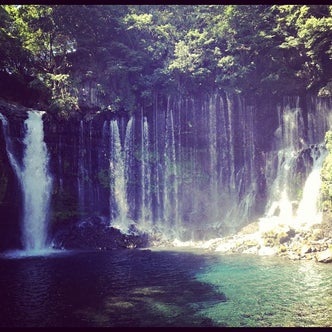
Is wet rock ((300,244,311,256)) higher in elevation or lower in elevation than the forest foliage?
lower

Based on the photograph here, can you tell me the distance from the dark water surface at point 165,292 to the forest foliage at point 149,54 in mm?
17080

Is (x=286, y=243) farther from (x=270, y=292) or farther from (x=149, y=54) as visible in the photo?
(x=149, y=54)

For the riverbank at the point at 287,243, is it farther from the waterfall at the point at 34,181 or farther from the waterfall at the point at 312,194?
the waterfall at the point at 34,181

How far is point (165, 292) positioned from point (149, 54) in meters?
27.5

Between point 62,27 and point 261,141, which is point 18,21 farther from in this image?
point 261,141

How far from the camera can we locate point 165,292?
1508 centimetres

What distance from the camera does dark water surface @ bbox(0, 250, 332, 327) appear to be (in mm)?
11977

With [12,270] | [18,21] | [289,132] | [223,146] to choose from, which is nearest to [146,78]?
[223,146]

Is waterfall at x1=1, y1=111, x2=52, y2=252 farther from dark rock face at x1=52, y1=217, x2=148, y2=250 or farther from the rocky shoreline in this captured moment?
the rocky shoreline

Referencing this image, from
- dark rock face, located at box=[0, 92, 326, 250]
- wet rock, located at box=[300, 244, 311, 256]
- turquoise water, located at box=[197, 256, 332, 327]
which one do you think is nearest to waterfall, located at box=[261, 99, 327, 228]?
dark rock face, located at box=[0, 92, 326, 250]

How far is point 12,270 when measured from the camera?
1945cm

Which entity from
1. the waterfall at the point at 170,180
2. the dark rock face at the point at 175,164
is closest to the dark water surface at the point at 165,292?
the dark rock face at the point at 175,164

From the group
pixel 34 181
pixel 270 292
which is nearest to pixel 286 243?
pixel 270 292

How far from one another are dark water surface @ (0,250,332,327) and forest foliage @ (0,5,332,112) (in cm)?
1708
